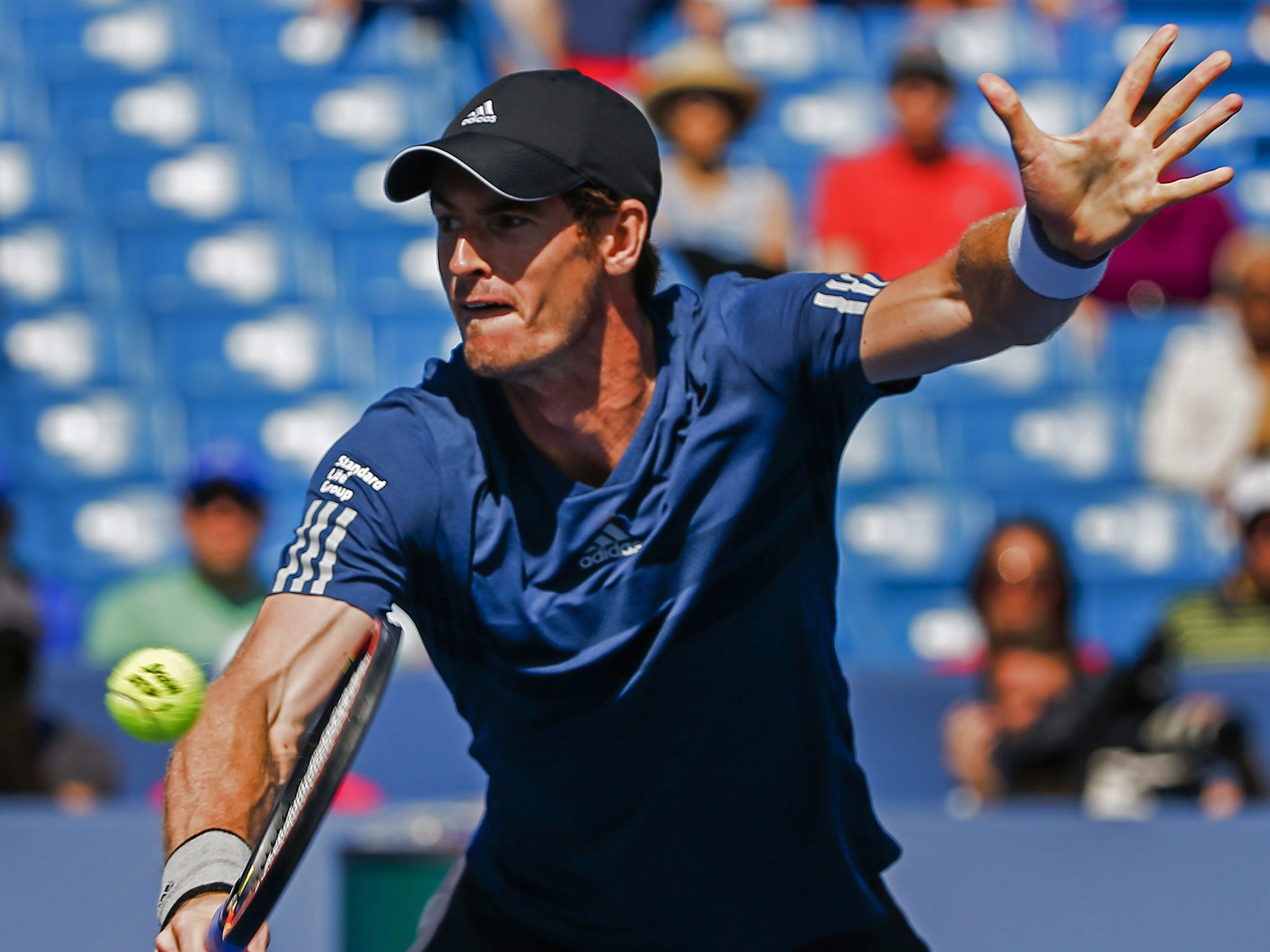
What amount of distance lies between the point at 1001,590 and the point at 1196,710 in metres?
0.87

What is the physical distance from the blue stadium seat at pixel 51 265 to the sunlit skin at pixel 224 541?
164 inches

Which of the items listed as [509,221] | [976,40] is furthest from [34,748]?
[976,40]

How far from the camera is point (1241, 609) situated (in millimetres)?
6738

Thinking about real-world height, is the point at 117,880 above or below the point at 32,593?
below

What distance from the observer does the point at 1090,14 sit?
10.7 meters

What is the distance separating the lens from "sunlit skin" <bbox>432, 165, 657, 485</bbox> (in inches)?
118

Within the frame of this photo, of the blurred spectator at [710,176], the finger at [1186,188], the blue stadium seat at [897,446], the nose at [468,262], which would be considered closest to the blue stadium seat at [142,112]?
the blurred spectator at [710,176]

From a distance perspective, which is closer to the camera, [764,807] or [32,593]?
[764,807]

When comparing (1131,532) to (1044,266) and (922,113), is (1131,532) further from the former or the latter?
(1044,266)

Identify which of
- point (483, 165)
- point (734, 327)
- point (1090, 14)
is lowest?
point (734, 327)

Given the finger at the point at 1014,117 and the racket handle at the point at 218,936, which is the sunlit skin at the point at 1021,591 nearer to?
the finger at the point at 1014,117

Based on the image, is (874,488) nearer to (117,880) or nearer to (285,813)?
(117,880)

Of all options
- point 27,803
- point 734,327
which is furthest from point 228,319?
point 734,327

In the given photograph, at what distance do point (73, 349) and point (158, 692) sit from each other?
26.3 ft
